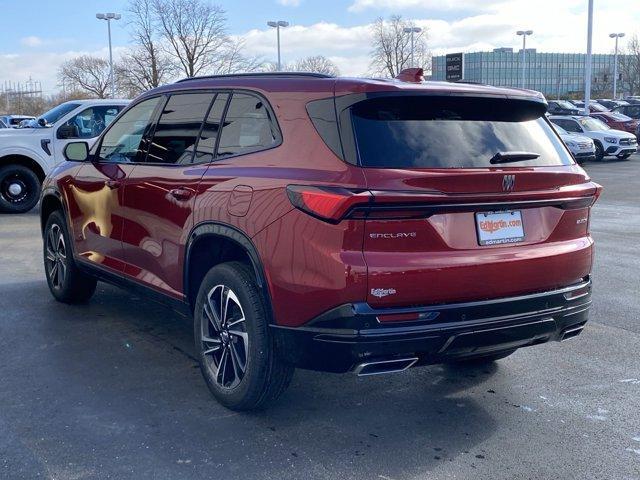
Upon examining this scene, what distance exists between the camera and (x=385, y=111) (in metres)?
3.70

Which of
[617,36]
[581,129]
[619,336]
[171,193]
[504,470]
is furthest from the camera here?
[617,36]

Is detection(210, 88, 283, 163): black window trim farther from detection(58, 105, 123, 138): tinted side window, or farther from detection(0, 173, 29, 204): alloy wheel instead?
detection(0, 173, 29, 204): alloy wheel

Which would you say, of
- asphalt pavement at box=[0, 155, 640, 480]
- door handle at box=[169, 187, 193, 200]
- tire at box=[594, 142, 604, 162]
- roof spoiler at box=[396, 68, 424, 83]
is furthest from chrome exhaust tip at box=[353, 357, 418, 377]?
tire at box=[594, 142, 604, 162]

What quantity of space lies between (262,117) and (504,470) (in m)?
2.16

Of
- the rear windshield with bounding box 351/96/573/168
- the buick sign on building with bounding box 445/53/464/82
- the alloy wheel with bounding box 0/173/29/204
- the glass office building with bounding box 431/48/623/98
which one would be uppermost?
the glass office building with bounding box 431/48/623/98

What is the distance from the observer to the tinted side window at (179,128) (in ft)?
15.4

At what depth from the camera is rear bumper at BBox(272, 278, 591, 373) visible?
3.47 metres

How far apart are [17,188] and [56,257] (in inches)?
303

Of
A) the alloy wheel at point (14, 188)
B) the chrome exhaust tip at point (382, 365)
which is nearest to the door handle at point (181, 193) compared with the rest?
the chrome exhaust tip at point (382, 365)

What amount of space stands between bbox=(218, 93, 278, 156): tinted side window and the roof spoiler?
73cm

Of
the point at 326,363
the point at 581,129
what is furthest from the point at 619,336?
the point at 581,129

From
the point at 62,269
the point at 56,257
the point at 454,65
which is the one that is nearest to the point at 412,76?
the point at 62,269

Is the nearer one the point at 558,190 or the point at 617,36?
the point at 558,190

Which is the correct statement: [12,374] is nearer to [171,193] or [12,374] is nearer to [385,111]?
[171,193]
